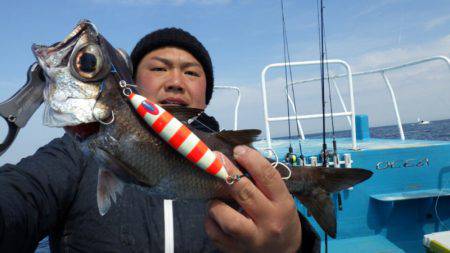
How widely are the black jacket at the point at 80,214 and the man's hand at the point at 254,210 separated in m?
0.55

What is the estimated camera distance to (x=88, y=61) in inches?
81.2

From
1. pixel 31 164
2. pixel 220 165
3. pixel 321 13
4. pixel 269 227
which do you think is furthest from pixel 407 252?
pixel 31 164

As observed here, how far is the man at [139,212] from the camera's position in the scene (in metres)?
2.43

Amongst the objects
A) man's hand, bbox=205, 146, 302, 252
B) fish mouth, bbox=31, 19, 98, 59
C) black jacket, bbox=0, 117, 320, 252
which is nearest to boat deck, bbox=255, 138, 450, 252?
black jacket, bbox=0, 117, 320, 252

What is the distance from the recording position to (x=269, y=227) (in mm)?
2457

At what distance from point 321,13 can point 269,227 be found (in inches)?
215

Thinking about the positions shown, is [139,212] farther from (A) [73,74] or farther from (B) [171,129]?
(A) [73,74]

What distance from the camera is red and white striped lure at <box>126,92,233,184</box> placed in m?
2.06

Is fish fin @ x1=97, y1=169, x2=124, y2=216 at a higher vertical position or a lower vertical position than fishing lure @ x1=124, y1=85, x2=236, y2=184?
lower

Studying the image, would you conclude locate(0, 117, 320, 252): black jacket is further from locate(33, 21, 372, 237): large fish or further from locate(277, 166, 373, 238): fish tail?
locate(33, 21, 372, 237): large fish

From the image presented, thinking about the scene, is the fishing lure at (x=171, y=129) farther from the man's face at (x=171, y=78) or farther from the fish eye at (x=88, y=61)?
the man's face at (x=171, y=78)

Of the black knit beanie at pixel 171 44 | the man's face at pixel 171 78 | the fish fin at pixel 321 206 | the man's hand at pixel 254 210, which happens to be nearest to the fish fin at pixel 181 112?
the man's hand at pixel 254 210

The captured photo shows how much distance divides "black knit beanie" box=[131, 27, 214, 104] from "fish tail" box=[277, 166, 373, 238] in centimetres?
259

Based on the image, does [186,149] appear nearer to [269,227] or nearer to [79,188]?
[269,227]
